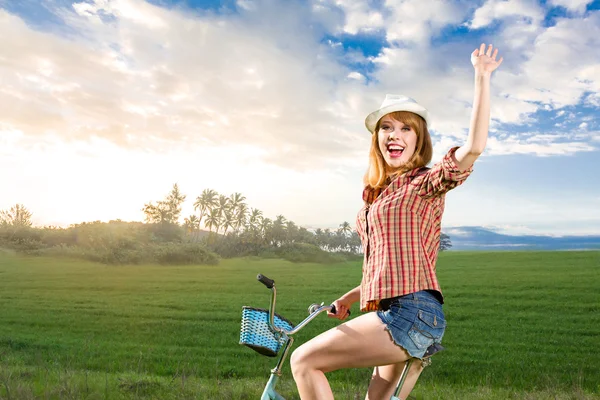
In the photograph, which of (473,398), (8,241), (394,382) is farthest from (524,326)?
(8,241)

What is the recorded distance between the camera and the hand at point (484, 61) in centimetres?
232

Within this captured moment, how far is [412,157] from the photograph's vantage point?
2.74 metres

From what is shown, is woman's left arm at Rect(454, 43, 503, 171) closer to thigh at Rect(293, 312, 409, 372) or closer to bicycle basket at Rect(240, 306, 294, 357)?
thigh at Rect(293, 312, 409, 372)

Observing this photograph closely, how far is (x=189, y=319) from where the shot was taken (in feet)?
50.8

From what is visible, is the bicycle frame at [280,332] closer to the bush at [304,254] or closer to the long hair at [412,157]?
the long hair at [412,157]

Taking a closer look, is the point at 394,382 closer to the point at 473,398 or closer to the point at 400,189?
the point at 400,189

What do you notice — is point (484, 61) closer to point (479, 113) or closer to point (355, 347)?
point (479, 113)

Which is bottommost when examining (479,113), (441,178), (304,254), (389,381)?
(389,381)

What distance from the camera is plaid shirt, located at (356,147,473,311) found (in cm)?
241

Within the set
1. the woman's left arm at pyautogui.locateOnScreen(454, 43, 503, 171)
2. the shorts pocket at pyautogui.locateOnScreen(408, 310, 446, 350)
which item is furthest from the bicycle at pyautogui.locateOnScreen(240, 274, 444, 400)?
the woman's left arm at pyautogui.locateOnScreen(454, 43, 503, 171)

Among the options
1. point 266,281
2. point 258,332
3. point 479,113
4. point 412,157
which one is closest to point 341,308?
point 258,332

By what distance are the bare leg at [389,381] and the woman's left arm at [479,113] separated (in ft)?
3.48

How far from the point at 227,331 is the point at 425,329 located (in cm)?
1158

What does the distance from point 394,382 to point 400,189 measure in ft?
3.22
